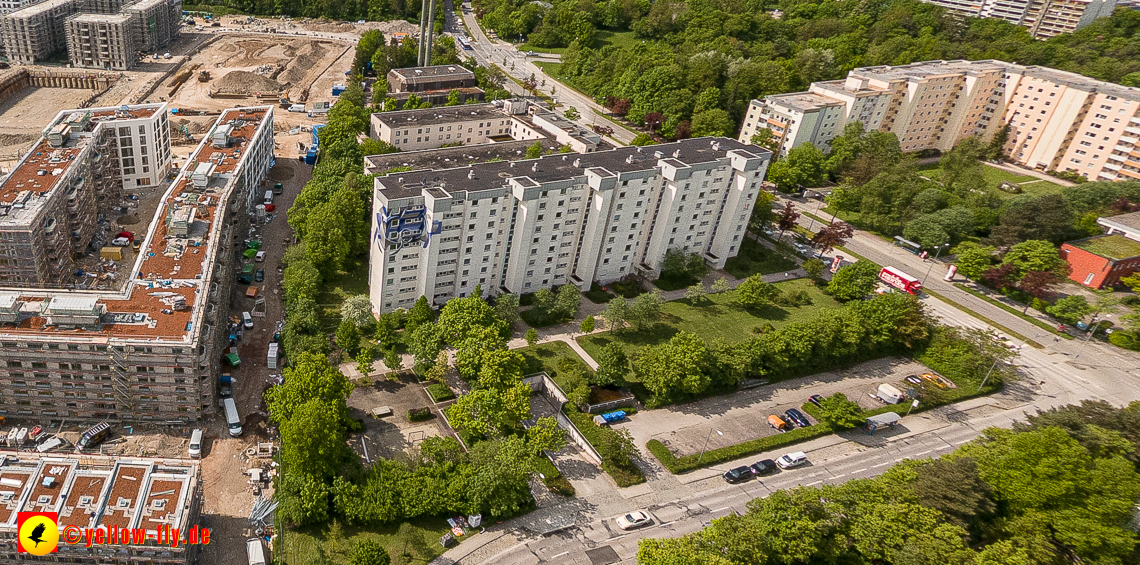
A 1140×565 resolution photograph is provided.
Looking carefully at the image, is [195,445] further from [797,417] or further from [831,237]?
[831,237]

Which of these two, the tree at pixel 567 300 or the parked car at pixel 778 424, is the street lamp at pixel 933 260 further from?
the tree at pixel 567 300

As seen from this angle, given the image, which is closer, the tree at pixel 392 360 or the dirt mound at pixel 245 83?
the tree at pixel 392 360

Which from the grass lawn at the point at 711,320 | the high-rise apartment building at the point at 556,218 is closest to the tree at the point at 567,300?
the grass lawn at the point at 711,320

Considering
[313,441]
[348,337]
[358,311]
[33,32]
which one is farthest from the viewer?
[33,32]

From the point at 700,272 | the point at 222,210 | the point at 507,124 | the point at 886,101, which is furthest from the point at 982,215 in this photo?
the point at 222,210

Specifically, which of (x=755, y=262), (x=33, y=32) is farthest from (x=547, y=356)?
(x=33, y=32)

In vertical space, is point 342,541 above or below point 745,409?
below

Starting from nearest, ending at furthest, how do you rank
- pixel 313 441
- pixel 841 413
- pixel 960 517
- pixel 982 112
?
pixel 313 441 → pixel 960 517 → pixel 841 413 → pixel 982 112
